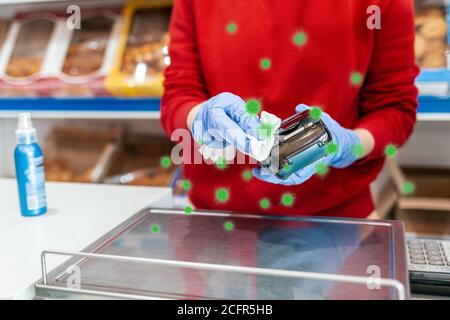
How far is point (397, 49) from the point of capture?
1.07m

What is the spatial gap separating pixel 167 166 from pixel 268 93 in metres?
1.17

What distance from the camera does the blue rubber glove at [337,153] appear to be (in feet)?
2.85

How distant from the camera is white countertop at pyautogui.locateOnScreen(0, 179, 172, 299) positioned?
77 cm

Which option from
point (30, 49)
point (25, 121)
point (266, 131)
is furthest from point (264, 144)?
point (30, 49)

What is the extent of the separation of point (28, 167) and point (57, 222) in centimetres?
13

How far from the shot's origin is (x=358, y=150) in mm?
1016

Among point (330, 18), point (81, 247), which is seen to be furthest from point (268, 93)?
point (81, 247)

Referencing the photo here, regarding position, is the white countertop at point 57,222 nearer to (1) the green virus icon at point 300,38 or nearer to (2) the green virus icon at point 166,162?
(1) the green virus icon at point 300,38

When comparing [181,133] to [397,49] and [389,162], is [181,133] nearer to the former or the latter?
[397,49]

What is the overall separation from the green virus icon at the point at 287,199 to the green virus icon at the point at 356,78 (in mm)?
278

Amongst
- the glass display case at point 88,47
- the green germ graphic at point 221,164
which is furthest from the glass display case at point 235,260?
the glass display case at point 88,47

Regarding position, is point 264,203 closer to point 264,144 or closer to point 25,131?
point 264,144

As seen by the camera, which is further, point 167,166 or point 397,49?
point 167,166
